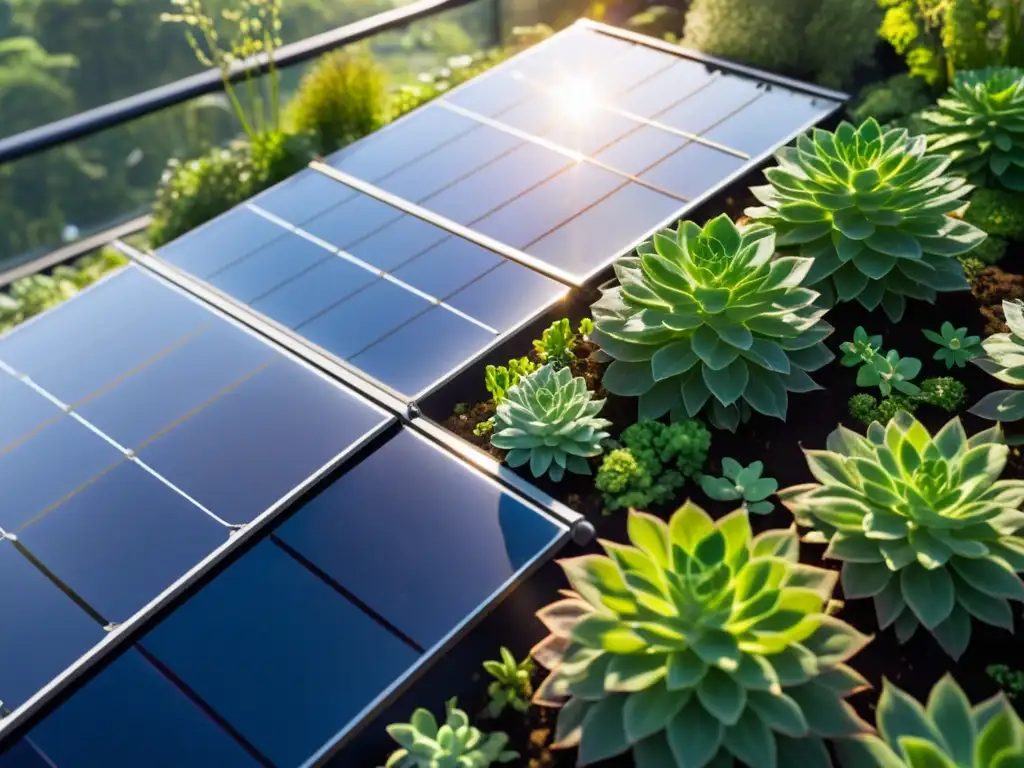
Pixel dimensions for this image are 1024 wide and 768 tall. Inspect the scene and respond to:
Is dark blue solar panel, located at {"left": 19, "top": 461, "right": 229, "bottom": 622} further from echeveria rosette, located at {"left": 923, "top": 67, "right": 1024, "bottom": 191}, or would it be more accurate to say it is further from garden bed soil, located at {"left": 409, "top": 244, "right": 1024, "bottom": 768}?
echeveria rosette, located at {"left": 923, "top": 67, "right": 1024, "bottom": 191}

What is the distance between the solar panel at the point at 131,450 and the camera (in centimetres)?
412

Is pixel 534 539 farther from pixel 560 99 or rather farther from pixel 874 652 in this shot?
pixel 560 99

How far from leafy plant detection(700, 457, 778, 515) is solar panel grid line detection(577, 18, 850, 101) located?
366cm

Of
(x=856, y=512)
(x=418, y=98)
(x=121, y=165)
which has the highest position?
(x=856, y=512)

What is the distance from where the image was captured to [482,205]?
20.1ft

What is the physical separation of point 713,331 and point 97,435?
10.4ft

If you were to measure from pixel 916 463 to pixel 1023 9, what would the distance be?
524cm

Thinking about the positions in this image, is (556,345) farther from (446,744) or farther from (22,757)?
(22,757)

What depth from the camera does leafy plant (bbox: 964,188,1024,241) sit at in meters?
5.53

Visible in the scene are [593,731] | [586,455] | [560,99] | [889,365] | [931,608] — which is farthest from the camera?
[560,99]

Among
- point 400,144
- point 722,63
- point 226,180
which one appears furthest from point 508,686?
point 226,180

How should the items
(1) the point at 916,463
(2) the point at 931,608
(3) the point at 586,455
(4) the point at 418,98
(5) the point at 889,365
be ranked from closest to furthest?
1. (2) the point at 931,608
2. (1) the point at 916,463
3. (3) the point at 586,455
4. (5) the point at 889,365
5. (4) the point at 418,98

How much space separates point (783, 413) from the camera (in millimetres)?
4500

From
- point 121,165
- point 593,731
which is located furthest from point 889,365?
point 121,165
